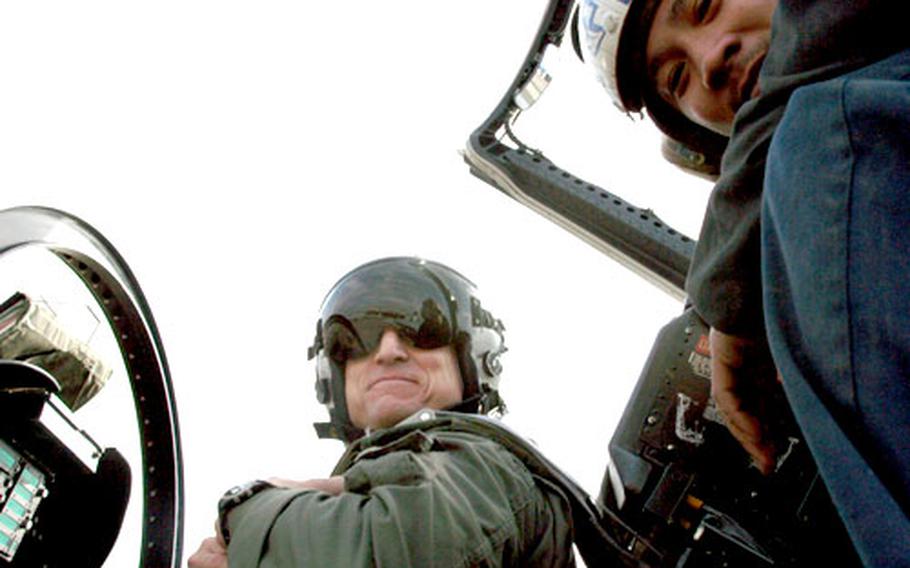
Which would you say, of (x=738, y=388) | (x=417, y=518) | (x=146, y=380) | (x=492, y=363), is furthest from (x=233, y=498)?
(x=492, y=363)

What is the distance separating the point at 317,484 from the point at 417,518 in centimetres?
33

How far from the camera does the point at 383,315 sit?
2518 millimetres

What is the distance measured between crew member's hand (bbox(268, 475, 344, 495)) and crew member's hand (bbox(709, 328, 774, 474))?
33.9 inches

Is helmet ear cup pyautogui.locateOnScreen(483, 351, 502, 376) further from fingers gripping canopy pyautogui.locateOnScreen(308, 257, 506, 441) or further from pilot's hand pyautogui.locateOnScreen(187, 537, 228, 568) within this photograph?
pilot's hand pyautogui.locateOnScreen(187, 537, 228, 568)

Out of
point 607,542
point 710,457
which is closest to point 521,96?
point 710,457

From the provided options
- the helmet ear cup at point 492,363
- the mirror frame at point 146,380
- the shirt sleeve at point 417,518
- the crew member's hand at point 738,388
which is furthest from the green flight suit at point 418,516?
the helmet ear cup at point 492,363

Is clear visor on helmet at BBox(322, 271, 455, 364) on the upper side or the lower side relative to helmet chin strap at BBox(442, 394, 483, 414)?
upper

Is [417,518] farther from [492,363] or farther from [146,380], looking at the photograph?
[492,363]

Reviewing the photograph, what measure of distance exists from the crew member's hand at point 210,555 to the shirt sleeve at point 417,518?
3.1 inches

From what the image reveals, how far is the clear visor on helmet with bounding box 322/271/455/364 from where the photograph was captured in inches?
98.0

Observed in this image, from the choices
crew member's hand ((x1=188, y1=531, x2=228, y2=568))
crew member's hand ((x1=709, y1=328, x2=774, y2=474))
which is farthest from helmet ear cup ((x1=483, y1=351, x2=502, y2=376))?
crew member's hand ((x1=188, y1=531, x2=228, y2=568))

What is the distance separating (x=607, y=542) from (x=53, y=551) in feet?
4.28

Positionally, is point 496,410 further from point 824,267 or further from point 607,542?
point 824,267

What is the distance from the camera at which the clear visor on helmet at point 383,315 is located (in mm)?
2488
